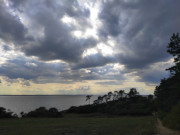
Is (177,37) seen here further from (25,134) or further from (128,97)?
(128,97)

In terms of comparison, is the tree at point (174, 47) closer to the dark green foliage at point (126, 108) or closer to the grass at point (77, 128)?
Result: the grass at point (77, 128)

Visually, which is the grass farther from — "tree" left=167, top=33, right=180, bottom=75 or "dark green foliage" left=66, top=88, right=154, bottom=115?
"dark green foliage" left=66, top=88, right=154, bottom=115

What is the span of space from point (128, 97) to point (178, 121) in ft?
248

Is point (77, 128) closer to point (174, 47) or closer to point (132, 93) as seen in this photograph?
point (174, 47)

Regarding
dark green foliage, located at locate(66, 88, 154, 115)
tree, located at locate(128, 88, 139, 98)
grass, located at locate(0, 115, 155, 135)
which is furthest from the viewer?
A: tree, located at locate(128, 88, 139, 98)

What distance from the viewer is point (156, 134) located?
57.6 feet

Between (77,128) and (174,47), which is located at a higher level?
(174,47)

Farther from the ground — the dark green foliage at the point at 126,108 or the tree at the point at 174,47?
the tree at the point at 174,47

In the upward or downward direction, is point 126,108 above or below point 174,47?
below

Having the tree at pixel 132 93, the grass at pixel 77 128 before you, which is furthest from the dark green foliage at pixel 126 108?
the grass at pixel 77 128

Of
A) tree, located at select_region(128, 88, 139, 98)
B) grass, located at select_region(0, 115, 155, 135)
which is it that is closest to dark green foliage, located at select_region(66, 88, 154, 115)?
tree, located at select_region(128, 88, 139, 98)

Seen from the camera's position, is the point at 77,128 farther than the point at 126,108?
No

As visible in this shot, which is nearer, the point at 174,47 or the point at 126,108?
the point at 174,47

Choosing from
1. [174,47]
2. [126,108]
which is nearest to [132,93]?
[126,108]
